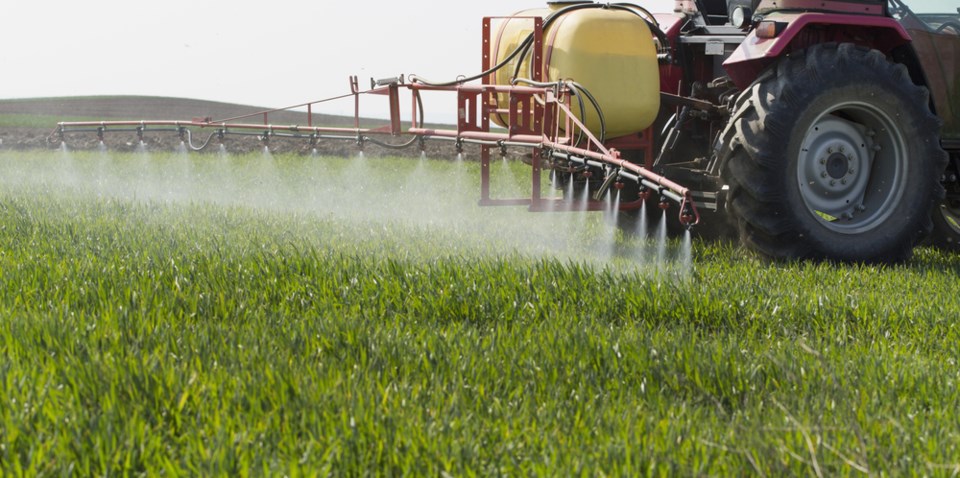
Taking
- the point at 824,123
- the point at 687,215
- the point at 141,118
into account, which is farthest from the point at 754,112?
the point at 141,118

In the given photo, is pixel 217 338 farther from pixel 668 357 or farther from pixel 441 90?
pixel 441 90

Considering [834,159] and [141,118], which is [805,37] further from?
[141,118]

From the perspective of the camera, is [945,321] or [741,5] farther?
[741,5]

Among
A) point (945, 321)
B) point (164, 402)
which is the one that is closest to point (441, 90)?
point (945, 321)

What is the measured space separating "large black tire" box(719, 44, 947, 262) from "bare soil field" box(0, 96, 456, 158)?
10.3 m

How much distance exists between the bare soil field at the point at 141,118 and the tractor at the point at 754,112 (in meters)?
9.32

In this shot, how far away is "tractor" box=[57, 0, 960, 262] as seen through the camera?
6434 mm

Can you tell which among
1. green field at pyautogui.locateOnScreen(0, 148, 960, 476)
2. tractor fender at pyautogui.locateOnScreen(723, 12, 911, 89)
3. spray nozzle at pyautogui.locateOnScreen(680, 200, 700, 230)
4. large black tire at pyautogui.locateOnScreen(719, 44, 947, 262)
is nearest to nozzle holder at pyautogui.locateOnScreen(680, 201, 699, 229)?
spray nozzle at pyautogui.locateOnScreen(680, 200, 700, 230)

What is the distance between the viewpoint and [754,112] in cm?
644

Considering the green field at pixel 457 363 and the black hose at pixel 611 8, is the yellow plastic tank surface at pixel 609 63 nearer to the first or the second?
the black hose at pixel 611 8

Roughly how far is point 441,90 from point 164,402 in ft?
15.2

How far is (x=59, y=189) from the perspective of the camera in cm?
1075

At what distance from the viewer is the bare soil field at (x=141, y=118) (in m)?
20.0

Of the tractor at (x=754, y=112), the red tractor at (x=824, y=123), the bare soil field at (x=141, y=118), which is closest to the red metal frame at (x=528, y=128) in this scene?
the tractor at (x=754, y=112)
